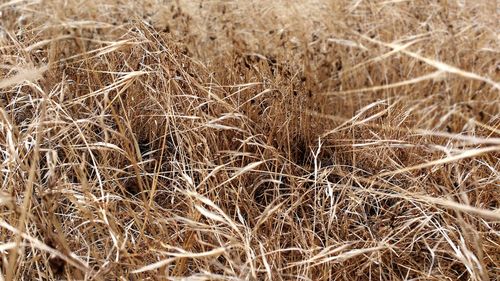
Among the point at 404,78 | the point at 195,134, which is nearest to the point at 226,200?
the point at 195,134

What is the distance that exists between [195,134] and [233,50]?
60 cm

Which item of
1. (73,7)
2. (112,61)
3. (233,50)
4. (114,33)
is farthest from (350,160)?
(73,7)

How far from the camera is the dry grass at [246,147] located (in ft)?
3.54

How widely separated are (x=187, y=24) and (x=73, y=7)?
566 mm

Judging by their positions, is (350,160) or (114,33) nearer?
(350,160)

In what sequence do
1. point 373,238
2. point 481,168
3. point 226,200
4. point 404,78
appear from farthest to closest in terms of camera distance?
point 404,78, point 481,168, point 226,200, point 373,238

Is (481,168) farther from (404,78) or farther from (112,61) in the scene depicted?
(112,61)

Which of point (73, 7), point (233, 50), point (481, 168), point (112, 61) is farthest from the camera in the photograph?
point (73, 7)

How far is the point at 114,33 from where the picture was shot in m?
2.17

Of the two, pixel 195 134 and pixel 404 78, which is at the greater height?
pixel 195 134

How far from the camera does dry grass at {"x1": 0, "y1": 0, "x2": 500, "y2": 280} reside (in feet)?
3.54

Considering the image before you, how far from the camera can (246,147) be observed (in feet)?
4.90

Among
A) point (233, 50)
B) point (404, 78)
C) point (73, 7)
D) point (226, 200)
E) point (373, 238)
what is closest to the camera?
point (373, 238)

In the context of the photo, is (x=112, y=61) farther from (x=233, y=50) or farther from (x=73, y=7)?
(x=73, y=7)
